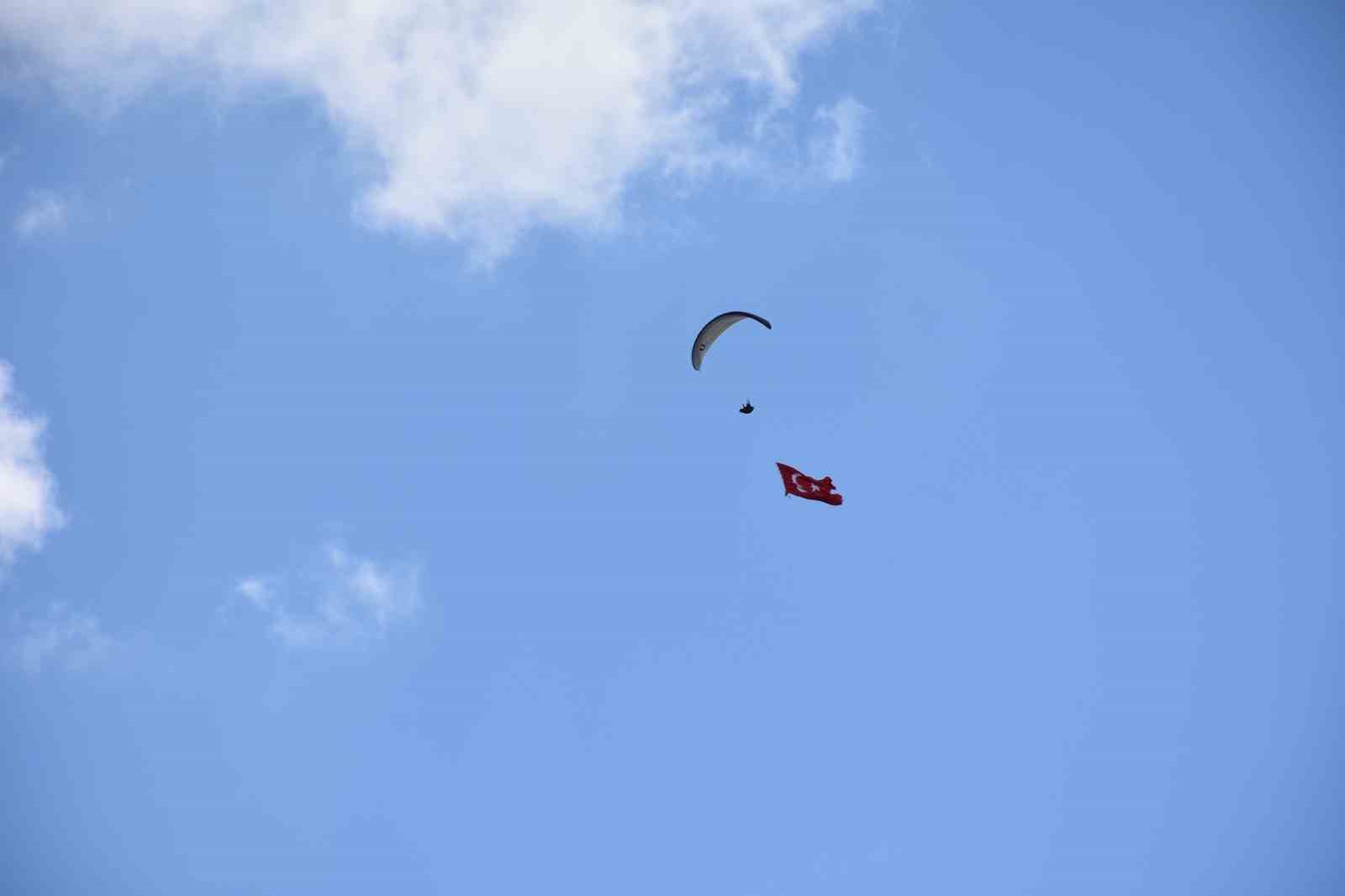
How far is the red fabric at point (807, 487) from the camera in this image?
66.1 meters

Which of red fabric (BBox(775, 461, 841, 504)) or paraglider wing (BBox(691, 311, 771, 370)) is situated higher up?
paraglider wing (BBox(691, 311, 771, 370))

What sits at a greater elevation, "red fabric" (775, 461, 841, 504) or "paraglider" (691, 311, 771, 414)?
"paraglider" (691, 311, 771, 414)

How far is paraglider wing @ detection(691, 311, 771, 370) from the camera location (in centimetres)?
6325

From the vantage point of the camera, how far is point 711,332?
64.9 metres

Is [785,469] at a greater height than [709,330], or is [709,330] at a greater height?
[709,330]

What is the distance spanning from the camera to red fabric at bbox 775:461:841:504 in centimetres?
6606

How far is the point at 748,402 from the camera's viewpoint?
203 ft

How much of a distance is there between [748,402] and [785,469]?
6.60 metres

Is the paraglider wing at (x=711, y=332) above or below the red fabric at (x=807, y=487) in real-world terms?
above

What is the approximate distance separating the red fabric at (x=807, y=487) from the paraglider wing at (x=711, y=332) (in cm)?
730

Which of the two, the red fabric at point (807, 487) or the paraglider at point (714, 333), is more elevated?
the paraglider at point (714, 333)

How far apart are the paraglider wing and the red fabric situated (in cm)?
730

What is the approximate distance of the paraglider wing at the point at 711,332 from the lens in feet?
208

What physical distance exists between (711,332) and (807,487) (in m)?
9.93
